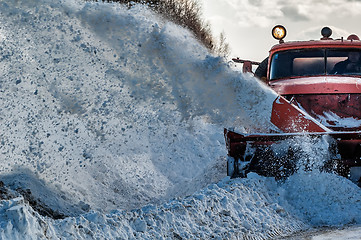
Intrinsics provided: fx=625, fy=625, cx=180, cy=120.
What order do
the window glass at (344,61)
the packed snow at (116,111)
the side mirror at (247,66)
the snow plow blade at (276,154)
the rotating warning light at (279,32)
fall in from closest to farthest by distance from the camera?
the packed snow at (116,111), the snow plow blade at (276,154), the window glass at (344,61), the side mirror at (247,66), the rotating warning light at (279,32)

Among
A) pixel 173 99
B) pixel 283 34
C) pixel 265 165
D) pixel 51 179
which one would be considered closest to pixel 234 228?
pixel 265 165

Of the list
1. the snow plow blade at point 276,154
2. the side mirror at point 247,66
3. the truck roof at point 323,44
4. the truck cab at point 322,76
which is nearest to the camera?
the snow plow blade at point 276,154

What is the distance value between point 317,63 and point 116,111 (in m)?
2.74

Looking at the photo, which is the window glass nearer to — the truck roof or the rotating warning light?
the truck roof

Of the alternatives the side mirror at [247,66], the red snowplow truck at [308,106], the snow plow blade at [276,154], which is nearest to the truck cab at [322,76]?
→ the red snowplow truck at [308,106]

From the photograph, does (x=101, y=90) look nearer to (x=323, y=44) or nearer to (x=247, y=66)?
(x=247, y=66)

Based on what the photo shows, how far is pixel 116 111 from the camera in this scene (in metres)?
8.51

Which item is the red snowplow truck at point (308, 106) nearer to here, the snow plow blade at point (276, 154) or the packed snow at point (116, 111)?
the snow plow blade at point (276, 154)

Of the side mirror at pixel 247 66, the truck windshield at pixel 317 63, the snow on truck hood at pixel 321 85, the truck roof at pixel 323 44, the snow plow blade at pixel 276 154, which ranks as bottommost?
the snow plow blade at pixel 276 154

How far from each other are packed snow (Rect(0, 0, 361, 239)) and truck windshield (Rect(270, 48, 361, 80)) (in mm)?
904

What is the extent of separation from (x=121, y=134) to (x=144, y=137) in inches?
33.2

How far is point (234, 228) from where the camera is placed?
177 inches

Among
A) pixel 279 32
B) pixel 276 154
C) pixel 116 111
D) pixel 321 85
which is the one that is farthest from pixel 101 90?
pixel 276 154

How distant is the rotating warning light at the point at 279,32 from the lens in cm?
827
